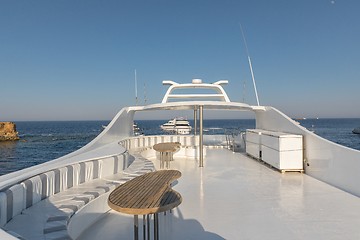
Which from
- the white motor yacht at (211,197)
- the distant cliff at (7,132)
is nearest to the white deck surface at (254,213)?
the white motor yacht at (211,197)

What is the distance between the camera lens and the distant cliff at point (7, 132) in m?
49.3

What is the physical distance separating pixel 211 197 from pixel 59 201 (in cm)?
255

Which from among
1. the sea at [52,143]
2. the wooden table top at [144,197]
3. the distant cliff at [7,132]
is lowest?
the sea at [52,143]

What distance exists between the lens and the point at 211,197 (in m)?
4.46

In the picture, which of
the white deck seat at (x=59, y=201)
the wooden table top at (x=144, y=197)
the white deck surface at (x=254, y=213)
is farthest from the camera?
the white deck surface at (x=254, y=213)

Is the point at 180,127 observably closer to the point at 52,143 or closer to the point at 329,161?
the point at 52,143

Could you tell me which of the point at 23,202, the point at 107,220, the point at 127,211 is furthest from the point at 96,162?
the point at 127,211

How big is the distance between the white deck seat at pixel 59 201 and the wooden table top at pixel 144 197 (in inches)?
20.3

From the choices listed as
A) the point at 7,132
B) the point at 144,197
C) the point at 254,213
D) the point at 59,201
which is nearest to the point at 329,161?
the point at 254,213

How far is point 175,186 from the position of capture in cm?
522

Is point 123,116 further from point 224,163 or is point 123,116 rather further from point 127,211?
point 127,211

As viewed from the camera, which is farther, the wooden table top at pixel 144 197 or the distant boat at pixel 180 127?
the distant boat at pixel 180 127

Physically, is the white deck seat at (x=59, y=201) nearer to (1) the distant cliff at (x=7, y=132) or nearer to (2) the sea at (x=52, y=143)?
(2) the sea at (x=52, y=143)

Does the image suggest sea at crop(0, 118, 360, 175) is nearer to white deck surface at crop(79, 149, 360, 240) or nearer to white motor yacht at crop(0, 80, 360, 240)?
white motor yacht at crop(0, 80, 360, 240)
